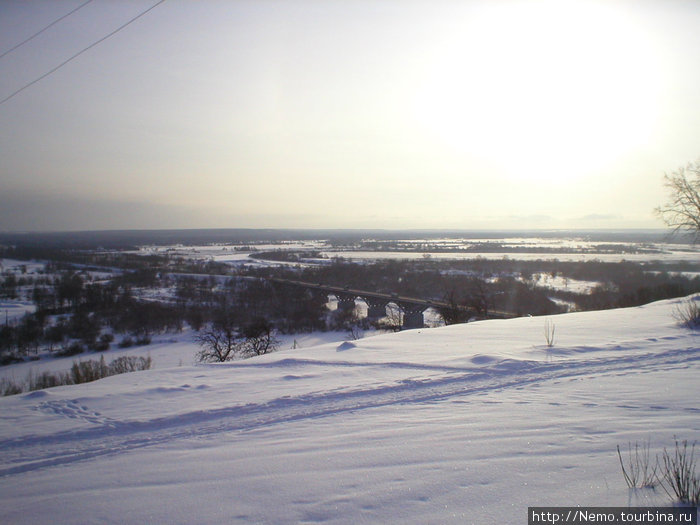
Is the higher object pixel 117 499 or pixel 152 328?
pixel 117 499

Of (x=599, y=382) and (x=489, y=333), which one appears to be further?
(x=489, y=333)

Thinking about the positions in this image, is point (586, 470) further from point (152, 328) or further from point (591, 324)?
point (152, 328)

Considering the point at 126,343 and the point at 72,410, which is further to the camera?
the point at 126,343

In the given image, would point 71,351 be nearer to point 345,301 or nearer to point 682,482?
point 345,301

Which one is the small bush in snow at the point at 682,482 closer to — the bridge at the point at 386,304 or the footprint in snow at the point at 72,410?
the footprint in snow at the point at 72,410

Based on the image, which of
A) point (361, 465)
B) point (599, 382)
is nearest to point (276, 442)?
point (361, 465)

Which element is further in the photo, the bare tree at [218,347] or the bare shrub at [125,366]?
the bare tree at [218,347]

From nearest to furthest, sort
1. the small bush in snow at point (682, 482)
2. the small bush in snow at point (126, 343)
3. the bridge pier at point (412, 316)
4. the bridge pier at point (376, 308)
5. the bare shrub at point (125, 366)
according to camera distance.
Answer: the small bush in snow at point (682, 482) → the bare shrub at point (125, 366) → the small bush in snow at point (126, 343) → the bridge pier at point (412, 316) → the bridge pier at point (376, 308)

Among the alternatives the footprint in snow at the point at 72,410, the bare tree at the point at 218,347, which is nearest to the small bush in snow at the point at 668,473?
the footprint in snow at the point at 72,410

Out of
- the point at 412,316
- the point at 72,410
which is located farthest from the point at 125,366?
the point at 412,316
